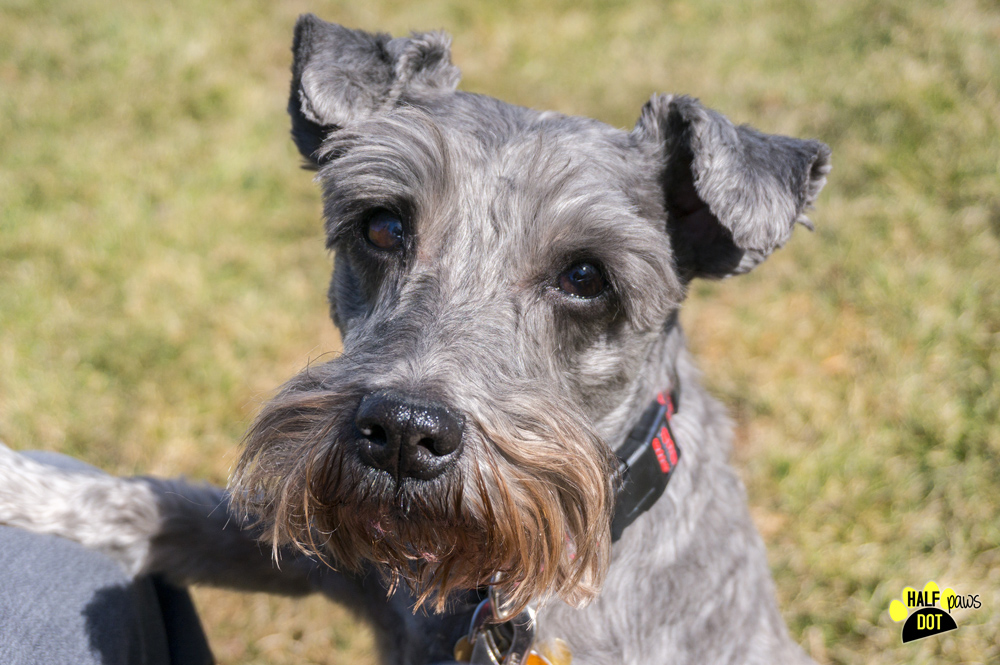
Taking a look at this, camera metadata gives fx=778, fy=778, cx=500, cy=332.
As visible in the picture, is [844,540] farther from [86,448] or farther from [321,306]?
[86,448]

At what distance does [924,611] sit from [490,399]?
3.16 m

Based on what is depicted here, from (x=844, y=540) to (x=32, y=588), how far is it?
13.5 ft

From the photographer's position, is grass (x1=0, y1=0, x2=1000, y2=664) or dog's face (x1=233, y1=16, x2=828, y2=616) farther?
grass (x1=0, y1=0, x2=1000, y2=664)

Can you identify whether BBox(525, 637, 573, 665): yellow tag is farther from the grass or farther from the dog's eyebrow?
the dog's eyebrow

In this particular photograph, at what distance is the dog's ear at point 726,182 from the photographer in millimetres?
2812

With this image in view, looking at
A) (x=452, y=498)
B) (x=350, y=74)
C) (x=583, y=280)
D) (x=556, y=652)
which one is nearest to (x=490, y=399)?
(x=452, y=498)

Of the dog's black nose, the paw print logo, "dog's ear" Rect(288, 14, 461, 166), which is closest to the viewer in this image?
the dog's black nose

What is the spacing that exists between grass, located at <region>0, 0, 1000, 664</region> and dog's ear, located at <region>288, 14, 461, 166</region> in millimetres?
1262

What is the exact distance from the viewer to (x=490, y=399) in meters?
2.44

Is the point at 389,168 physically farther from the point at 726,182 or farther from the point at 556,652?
the point at 556,652

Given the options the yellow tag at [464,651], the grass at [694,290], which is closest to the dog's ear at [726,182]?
the yellow tag at [464,651]

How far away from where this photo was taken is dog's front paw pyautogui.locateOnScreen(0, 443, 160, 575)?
10.2 feet

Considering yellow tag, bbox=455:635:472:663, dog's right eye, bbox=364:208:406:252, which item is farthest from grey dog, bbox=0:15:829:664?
yellow tag, bbox=455:635:472:663

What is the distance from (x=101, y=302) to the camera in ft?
18.9
